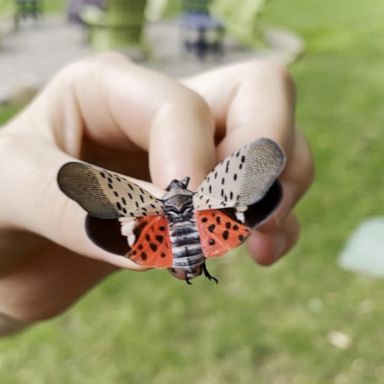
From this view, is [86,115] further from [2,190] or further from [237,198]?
[237,198]

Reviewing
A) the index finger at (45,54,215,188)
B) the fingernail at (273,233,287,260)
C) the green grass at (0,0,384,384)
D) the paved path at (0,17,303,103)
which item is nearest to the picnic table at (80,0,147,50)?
the paved path at (0,17,303,103)

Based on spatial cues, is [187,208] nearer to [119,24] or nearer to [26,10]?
[119,24]

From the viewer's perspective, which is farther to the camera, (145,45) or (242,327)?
(145,45)

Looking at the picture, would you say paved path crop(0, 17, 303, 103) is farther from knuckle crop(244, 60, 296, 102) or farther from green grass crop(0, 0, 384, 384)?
knuckle crop(244, 60, 296, 102)

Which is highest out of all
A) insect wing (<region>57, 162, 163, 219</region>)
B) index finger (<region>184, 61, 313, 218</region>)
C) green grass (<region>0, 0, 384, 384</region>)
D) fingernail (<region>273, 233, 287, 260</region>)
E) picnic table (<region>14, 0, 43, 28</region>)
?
insect wing (<region>57, 162, 163, 219</region>)

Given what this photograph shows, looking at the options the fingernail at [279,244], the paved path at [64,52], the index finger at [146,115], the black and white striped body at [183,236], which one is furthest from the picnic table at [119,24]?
the black and white striped body at [183,236]

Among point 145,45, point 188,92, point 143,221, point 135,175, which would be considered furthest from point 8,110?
point 143,221
